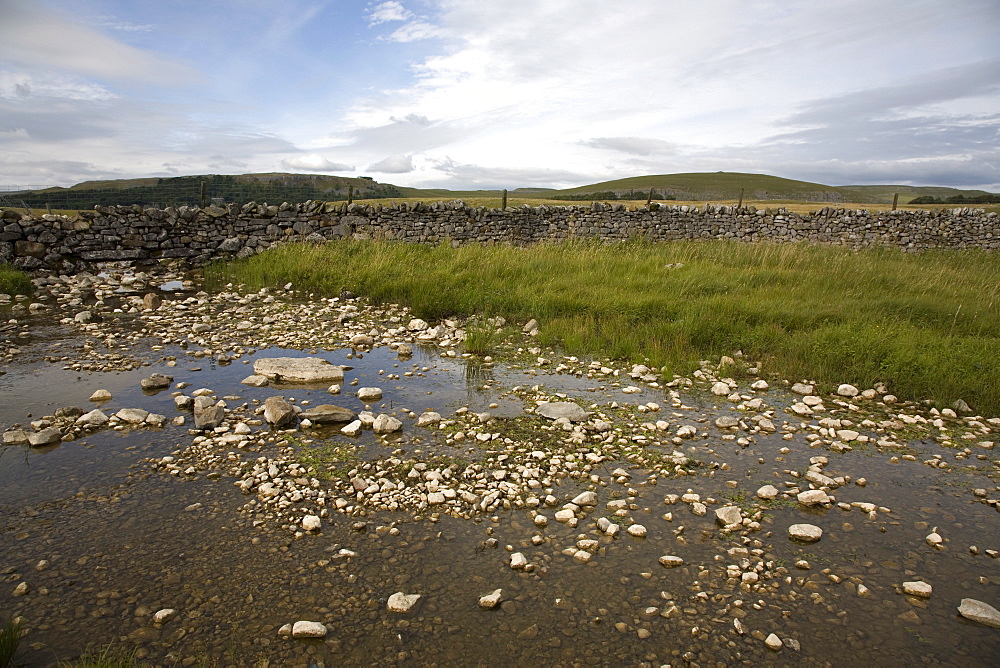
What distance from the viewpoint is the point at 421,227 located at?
55.1 ft

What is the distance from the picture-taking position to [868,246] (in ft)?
68.2

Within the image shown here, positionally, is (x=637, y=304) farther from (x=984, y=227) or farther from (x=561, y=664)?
(x=984, y=227)

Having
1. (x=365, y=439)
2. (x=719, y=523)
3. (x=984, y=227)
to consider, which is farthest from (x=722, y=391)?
(x=984, y=227)

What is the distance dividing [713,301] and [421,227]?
10.0 meters

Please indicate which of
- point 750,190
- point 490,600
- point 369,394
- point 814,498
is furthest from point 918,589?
point 750,190

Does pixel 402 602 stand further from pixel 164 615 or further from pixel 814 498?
pixel 814 498

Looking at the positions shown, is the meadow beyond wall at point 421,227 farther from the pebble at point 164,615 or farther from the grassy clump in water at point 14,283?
the pebble at point 164,615

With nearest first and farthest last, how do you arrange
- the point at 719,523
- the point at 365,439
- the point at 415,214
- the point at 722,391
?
the point at 719,523 → the point at 365,439 → the point at 722,391 → the point at 415,214

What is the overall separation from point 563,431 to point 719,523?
1.73 metres

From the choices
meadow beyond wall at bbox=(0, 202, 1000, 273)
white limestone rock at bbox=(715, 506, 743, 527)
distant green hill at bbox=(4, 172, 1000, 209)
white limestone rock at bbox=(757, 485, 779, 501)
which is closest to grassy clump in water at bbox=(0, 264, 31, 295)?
meadow beyond wall at bbox=(0, 202, 1000, 273)

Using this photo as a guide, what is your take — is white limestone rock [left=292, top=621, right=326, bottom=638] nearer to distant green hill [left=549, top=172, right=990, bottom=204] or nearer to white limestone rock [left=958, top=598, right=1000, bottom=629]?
white limestone rock [left=958, top=598, right=1000, bottom=629]

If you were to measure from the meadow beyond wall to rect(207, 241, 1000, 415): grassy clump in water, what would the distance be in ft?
5.02

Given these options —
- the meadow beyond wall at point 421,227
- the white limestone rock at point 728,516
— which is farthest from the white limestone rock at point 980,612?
the meadow beyond wall at point 421,227

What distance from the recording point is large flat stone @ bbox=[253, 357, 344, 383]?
6.48m
